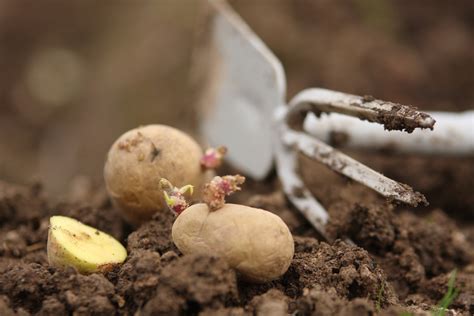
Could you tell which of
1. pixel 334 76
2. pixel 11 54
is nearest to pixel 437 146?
pixel 334 76

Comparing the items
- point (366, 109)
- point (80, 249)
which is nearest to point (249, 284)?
point (80, 249)

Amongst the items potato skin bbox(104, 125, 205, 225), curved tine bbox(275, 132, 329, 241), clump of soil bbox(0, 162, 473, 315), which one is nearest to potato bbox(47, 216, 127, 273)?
clump of soil bbox(0, 162, 473, 315)

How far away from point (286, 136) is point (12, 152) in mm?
2989

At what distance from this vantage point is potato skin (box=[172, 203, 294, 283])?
1488mm

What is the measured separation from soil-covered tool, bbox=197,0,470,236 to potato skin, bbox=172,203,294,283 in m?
0.31

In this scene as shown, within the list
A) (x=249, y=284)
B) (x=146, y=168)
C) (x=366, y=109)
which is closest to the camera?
(x=249, y=284)

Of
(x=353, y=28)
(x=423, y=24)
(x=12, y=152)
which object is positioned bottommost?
(x=12, y=152)

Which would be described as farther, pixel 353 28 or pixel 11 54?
pixel 11 54

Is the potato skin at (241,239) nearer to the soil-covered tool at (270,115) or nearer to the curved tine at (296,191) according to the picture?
the soil-covered tool at (270,115)

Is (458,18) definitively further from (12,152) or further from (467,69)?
(12,152)

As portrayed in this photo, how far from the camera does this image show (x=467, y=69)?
4.32m

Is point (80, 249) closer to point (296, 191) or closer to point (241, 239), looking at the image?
point (241, 239)

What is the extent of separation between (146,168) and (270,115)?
851 mm

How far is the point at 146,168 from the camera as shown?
6.25 ft
